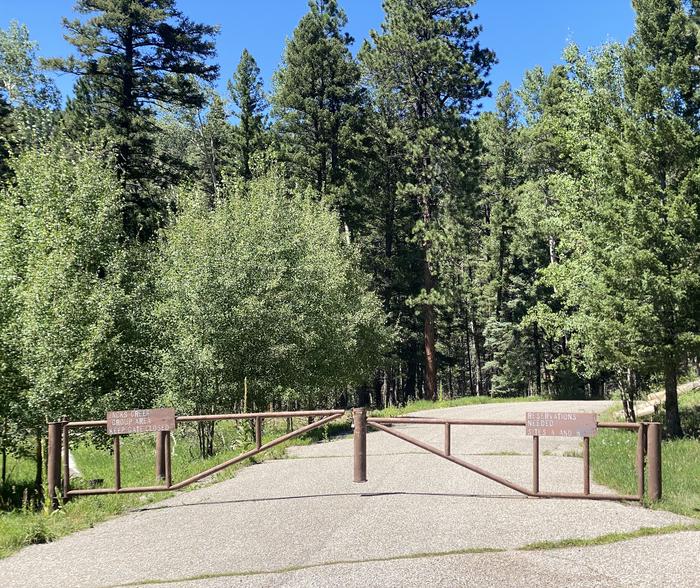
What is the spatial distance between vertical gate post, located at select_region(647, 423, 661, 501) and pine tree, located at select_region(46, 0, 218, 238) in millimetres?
22056

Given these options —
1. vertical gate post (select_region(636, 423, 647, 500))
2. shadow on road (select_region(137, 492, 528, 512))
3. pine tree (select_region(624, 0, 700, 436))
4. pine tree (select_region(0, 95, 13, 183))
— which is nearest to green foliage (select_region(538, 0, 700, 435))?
pine tree (select_region(624, 0, 700, 436))

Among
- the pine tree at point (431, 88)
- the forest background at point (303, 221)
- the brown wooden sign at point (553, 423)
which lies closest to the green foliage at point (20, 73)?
the forest background at point (303, 221)

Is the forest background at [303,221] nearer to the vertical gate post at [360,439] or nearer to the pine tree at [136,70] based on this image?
the pine tree at [136,70]

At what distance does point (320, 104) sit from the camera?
118ft

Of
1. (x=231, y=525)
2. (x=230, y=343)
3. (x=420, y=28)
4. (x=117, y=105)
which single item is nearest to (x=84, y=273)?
Answer: (x=230, y=343)

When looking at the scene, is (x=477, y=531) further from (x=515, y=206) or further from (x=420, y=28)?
(x=515, y=206)

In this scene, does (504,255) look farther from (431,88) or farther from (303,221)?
(303,221)

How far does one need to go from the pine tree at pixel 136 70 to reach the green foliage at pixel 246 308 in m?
6.87

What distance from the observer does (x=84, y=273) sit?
15.1m

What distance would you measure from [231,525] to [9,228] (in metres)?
12.1

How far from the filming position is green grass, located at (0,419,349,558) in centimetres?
785

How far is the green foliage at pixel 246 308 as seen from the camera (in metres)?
16.1

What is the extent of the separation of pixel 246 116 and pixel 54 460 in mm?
32263

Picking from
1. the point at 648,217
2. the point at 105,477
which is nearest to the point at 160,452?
the point at 105,477
